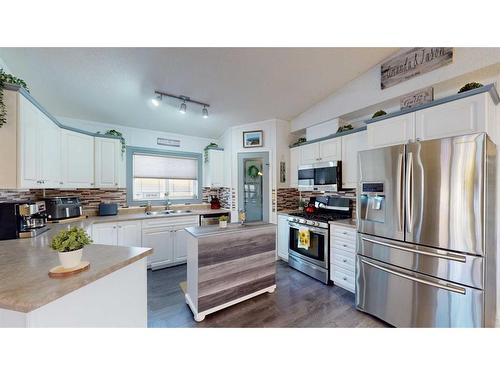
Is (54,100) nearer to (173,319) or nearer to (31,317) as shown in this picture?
(31,317)

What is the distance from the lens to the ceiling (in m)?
2.00

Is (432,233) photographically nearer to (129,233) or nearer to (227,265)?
(227,265)

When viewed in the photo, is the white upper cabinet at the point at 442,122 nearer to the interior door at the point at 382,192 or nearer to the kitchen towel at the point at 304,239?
the interior door at the point at 382,192

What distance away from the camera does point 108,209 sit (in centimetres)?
337

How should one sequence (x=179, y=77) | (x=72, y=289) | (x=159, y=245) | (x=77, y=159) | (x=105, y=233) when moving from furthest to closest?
(x=159, y=245), (x=105, y=233), (x=77, y=159), (x=179, y=77), (x=72, y=289)

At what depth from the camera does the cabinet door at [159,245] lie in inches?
128

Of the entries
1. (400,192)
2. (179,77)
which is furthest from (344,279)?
(179,77)

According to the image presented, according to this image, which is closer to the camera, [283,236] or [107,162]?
[107,162]

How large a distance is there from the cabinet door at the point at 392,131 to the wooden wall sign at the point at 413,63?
0.68m

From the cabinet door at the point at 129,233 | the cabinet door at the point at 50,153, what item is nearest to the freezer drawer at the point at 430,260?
the cabinet door at the point at 129,233

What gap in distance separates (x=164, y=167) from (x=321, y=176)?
3224 millimetres

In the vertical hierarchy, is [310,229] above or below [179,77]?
below

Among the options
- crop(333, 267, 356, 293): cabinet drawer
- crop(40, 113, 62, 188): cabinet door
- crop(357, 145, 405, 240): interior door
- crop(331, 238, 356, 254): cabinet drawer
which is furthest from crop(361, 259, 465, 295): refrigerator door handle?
crop(40, 113, 62, 188): cabinet door

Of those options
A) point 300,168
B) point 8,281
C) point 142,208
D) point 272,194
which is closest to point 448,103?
point 300,168
